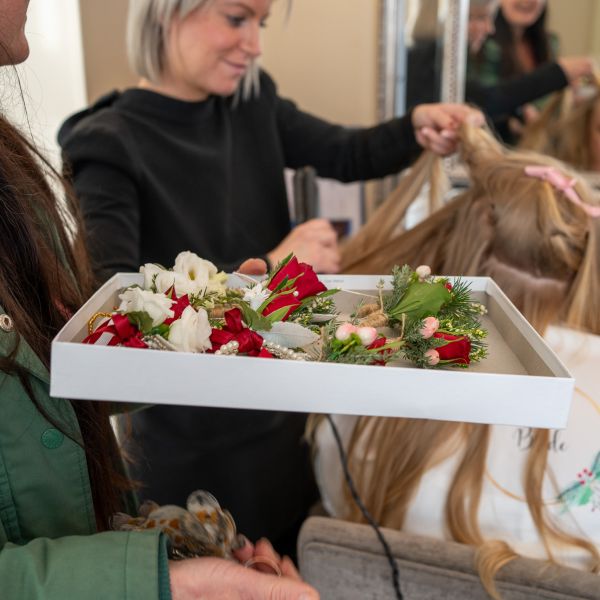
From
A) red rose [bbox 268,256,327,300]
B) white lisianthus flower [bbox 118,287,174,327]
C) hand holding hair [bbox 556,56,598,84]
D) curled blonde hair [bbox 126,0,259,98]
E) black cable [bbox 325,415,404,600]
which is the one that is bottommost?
black cable [bbox 325,415,404,600]

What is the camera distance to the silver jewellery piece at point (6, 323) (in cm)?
59

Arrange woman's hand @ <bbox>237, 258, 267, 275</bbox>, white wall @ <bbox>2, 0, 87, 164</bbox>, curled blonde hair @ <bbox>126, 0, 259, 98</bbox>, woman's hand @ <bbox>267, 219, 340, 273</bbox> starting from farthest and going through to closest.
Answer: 1. white wall @ <bbox>2, 0, 87, 164</bbox>
2. curled blonde hair @ <bbox>126, 0, 259, 98</bbox>
3. woman's hand @ <bbox>267, 219, 340, 273</bbox>
4. woman's hand @ <bbox>237, 258, 267, 275</bbox>

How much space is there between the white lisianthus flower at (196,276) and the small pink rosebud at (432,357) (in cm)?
19

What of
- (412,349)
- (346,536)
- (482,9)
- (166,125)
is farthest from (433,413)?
(482,9)

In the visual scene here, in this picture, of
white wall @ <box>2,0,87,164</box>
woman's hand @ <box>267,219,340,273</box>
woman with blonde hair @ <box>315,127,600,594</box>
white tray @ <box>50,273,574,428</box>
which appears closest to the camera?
white tray @ <box>50,273,574,428</box>

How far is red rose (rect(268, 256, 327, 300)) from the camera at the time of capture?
61 centimetres

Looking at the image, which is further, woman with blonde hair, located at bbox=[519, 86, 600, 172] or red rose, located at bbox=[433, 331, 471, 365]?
woman with blonde hair, located at bbox=[519, 86, 600, 172]

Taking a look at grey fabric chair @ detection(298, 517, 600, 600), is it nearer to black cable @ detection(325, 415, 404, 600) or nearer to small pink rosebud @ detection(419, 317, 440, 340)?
black cable @ detection(325, 415, 404, 600)

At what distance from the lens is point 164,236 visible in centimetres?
109

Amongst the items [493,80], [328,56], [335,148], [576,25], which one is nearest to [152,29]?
[335,148]

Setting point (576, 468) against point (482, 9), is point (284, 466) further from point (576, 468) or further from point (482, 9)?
point (482, 9)

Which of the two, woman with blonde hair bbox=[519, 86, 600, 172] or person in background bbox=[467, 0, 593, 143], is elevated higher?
person in background bbox=[467, 0, 593, 143]

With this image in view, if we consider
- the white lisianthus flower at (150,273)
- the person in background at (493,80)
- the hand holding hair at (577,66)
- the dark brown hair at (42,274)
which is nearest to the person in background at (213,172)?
the dark brown hair at (42,274)

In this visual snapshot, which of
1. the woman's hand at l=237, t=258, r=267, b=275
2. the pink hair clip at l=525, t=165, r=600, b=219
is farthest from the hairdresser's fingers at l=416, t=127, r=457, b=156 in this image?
the woman's hand at l=237, t=258, r=267, b=275
